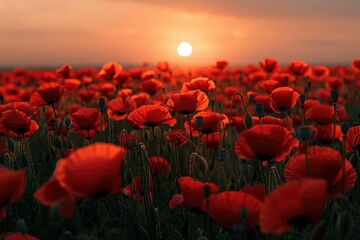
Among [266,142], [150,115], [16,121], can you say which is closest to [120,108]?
[16,121]

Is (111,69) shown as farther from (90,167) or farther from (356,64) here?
(90,167)

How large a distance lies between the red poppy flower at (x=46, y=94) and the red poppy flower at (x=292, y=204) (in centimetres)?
234

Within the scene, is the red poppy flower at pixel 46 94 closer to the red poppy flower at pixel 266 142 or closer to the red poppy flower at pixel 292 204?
the red poppy flower at pixel 266 142

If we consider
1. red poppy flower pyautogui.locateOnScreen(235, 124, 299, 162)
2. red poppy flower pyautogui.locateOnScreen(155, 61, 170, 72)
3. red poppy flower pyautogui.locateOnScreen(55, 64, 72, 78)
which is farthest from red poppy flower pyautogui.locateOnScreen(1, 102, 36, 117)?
red poppy flower pyautogui.locateOnScreen(155, 61, 170, 72)

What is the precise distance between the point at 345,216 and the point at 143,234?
1118mm

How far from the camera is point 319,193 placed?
127 centimetres

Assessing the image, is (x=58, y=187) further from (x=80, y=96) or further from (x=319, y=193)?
(x=80, y=96)

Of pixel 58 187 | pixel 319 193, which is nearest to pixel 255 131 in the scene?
pixel 319 193

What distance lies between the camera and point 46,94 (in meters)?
3.31

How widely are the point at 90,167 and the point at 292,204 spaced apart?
1.89ft

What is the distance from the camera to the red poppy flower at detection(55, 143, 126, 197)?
1.28 meters

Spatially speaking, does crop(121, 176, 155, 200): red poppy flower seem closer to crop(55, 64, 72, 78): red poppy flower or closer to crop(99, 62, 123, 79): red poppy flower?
crop(99, 62, 123, 79): red poppy flower

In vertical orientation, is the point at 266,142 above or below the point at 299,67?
above

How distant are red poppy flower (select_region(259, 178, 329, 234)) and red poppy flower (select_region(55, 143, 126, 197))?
442mm
